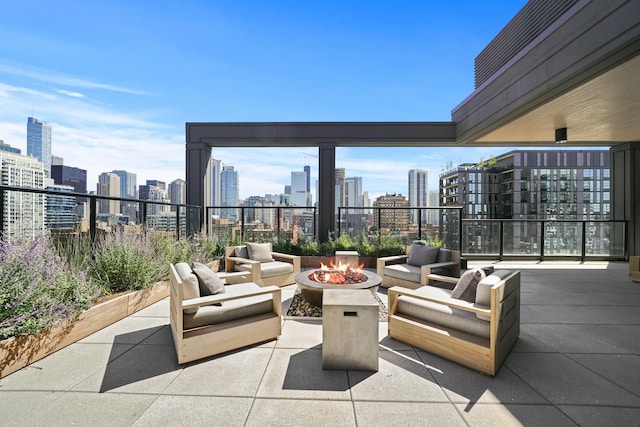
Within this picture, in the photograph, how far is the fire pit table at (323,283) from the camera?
3.47 m

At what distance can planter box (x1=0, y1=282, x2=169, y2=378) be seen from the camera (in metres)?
2.14

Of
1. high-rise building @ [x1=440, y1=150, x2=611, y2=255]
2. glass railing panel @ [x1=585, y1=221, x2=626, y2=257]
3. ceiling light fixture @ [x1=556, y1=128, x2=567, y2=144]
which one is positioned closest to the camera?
ceiling light fixture @ [x1=556, y1=128, x2=567, y2=144]

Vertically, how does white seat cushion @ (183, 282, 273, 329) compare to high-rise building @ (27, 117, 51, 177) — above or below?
below

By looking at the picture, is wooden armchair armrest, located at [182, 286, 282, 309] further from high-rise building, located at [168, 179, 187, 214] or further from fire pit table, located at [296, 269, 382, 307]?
high-rise building, located at [168, 179, 187, 214]

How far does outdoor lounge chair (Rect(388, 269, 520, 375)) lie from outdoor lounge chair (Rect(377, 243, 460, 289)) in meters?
1.52

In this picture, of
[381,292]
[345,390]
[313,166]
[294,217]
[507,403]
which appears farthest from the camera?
[313,166]

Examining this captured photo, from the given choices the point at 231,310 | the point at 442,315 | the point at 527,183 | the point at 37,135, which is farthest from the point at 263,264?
the point at 527,183

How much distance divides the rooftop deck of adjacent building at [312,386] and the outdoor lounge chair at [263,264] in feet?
5.43

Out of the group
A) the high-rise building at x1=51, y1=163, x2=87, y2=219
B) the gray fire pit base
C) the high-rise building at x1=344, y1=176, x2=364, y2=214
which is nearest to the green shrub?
the gray fire pit base

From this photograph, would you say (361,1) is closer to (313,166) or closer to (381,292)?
(313,166)

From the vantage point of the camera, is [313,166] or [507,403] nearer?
[507,403]

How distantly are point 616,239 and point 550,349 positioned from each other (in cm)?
820

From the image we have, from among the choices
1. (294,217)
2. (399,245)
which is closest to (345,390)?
(399,245)

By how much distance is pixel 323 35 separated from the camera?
7.67 m
